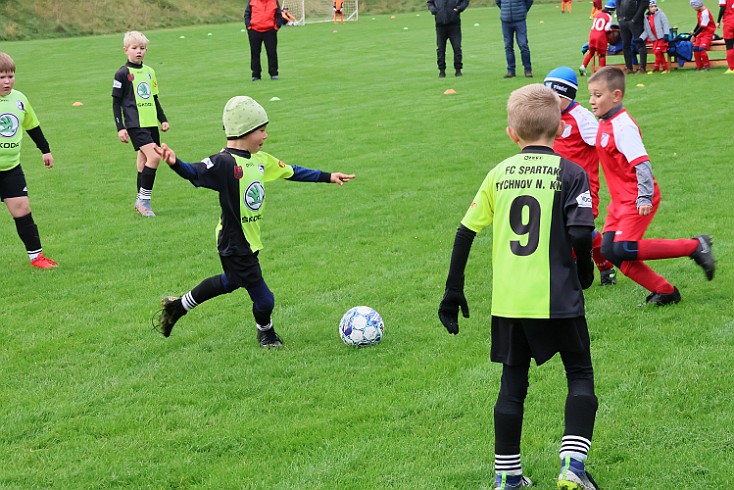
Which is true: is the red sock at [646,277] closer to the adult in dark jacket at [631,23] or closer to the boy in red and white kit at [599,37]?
the adult in dark jacket at [631,23]

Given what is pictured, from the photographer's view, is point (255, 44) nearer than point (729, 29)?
No

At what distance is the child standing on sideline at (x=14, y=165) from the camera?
881cm

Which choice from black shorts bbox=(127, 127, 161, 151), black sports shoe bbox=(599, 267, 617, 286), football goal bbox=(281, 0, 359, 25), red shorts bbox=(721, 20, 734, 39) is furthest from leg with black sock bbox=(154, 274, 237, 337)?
football goal bbox=(281, 0, 359, 25)

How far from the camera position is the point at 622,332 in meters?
6.32

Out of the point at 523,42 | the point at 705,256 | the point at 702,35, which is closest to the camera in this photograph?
the point at 705,256

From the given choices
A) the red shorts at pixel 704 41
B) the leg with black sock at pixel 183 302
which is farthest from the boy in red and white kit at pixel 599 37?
the leg with black sock at pixel 183 302

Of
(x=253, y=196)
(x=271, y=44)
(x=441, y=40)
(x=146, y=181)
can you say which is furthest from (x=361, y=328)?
(x=271, y=44)

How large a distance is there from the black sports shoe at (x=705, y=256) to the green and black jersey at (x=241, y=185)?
2.79 m

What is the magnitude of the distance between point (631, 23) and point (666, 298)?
14.1m

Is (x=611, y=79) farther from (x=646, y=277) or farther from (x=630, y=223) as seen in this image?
(x=646, y=277)

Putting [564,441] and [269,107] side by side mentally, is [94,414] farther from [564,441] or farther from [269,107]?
[269,107]

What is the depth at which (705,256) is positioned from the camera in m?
6.61

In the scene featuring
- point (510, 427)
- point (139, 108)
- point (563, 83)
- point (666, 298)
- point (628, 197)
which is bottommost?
point (666, 298)

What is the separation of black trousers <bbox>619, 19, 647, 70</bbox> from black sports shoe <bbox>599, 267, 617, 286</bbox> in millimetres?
13402
